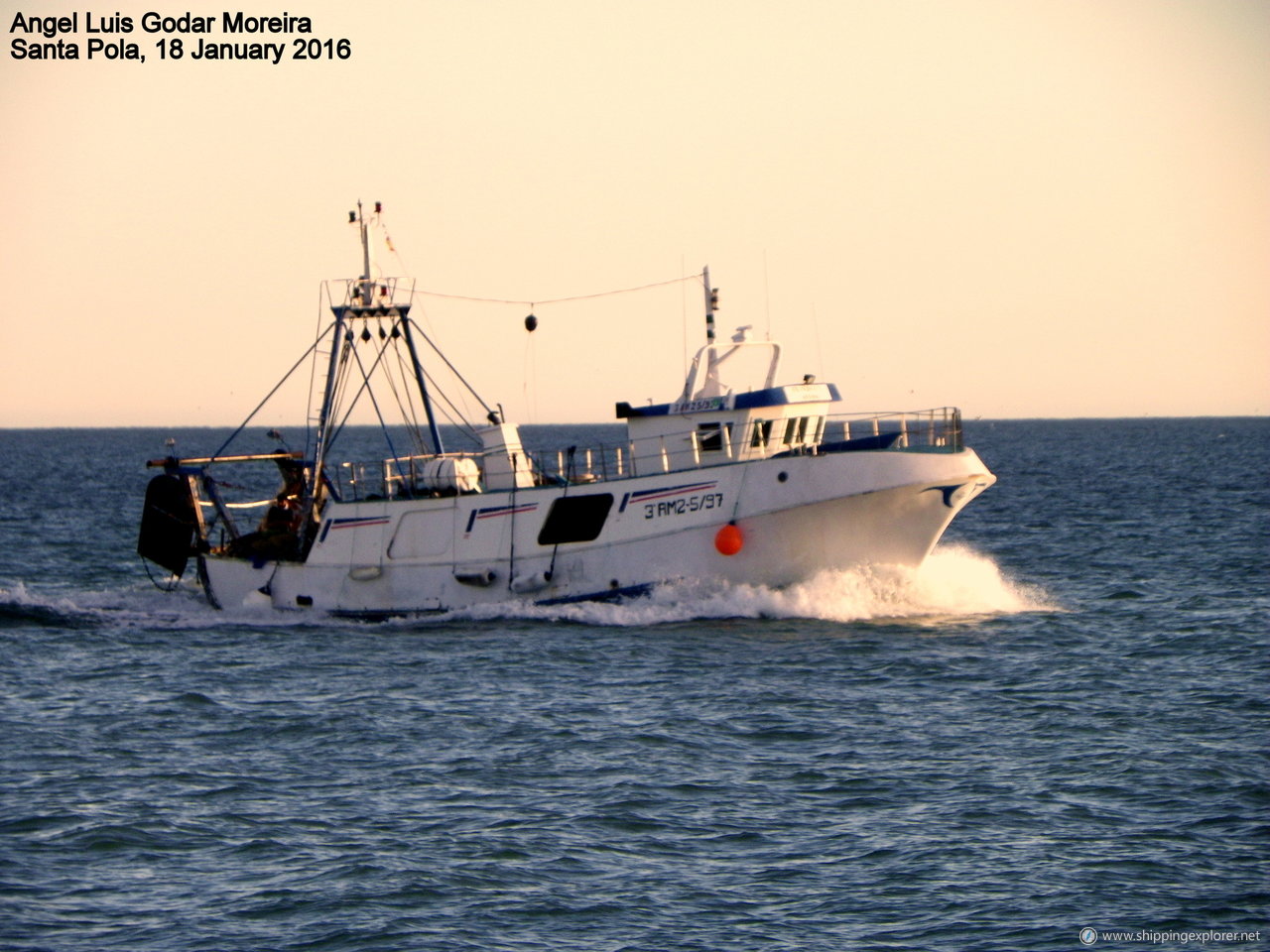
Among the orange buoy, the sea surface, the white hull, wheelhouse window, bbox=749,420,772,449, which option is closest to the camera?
the sea surface

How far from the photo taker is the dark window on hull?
1286 inches

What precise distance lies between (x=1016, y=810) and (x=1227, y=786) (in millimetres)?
3118

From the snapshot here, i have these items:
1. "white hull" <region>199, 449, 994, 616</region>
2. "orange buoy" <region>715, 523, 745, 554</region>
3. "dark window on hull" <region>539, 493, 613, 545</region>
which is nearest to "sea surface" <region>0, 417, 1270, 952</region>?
"white hull" <region>199, 449, 994, 616</region>

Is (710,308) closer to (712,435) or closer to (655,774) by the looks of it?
(712,435)

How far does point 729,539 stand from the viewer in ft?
103

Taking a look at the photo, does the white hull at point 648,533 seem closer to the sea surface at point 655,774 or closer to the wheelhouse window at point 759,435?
the sea surface at point 655,774

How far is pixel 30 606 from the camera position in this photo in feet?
121

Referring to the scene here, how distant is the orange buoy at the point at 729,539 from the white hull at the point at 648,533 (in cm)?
17

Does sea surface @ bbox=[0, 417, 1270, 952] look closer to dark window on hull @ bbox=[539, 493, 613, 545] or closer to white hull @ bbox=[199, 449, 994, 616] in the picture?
white hull @ bbox=[199, 449, 994, 616]

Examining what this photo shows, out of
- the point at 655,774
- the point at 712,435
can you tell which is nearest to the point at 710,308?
the point at 712,435

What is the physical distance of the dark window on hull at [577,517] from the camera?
32.7 m

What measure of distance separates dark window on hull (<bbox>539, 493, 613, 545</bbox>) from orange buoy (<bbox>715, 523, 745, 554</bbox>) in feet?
8.40

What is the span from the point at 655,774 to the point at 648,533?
1145cm

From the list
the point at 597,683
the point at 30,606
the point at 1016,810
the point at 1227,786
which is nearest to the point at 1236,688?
the point at 1227,786
